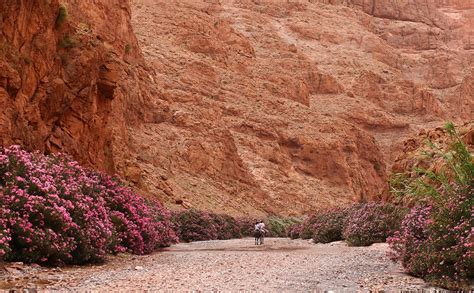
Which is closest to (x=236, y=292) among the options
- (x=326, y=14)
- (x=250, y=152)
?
(x=250, y=152)

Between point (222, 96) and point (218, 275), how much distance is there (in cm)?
5295

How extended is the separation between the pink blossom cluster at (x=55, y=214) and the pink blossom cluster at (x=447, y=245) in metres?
6.58

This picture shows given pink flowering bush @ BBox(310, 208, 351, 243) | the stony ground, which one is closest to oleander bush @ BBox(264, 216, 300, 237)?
pink flowering bush @ BBox(310, 208, 351, 243)

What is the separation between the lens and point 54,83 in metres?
20.2

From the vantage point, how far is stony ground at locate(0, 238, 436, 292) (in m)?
9.97

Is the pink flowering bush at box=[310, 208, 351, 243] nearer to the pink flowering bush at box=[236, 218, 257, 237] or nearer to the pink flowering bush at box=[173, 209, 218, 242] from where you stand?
the pink flowering bush at box=[173, 209, 218, 242]

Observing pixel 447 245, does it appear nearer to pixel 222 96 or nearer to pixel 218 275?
pixel 218 275

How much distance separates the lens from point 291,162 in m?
62.7

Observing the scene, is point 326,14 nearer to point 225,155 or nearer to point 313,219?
point 225,155

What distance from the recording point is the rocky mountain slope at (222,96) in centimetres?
2038

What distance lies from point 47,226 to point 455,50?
5313 inches

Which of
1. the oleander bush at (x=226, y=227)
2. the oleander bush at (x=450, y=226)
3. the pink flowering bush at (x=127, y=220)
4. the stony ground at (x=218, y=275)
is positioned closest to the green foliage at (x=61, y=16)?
the pink flowering bush at (x=127, y=220)

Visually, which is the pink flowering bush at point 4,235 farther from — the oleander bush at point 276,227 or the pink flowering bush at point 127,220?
the oleander bush at point 276,227

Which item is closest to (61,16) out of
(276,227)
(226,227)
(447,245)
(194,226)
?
(194,226)
